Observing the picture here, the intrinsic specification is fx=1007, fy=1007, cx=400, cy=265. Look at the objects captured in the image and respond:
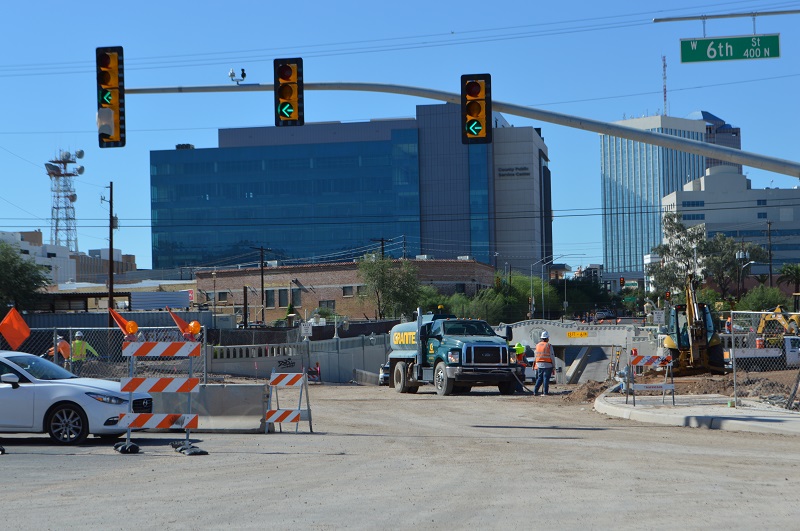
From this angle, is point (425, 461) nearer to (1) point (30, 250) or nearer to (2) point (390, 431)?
(2) point (390, 431)

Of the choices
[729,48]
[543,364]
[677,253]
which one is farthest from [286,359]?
[677,253]

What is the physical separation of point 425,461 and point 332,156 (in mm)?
146843

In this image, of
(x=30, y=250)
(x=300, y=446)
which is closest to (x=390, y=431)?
(x=300, y=446)

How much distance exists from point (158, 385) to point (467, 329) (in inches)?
580

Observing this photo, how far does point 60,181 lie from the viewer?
136m

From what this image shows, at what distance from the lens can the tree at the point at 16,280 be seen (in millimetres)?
66375

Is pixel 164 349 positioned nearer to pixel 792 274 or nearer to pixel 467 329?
pixel 467 329

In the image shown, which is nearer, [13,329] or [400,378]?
[13,329]

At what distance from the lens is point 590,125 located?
18.8 meters

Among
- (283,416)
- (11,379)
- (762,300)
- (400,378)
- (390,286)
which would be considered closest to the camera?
(11,379)

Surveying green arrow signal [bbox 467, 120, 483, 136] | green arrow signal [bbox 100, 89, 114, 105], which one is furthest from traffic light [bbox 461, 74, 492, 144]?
green arrow signal [bbox 100, 89, 114, 105]

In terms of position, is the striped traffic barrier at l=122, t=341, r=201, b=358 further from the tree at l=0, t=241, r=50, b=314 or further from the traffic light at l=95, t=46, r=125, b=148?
the tree at l=0, t=241, r=50, b=314

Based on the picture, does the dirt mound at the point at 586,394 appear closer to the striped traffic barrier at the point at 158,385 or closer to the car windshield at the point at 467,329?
the car windshield at the point at 467,329

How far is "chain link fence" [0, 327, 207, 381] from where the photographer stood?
2902 centimetres
